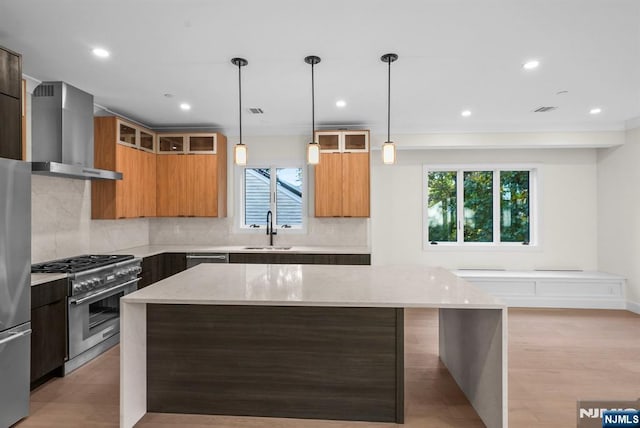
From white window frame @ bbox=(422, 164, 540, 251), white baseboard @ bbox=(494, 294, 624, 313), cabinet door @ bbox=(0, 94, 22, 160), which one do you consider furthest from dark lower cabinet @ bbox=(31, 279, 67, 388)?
white baseboard @ bbox=(494, 294, 624, 313)

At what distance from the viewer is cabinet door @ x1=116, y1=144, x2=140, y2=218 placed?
4.22 metres

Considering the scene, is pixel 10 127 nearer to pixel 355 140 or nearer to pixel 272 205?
pixel 272 205

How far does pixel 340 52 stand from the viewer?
2.76 m

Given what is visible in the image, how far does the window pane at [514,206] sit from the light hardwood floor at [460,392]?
1733 millimetres

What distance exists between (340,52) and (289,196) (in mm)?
2901

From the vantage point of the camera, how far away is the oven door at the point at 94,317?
119 inches

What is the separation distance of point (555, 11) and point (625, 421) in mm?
2632

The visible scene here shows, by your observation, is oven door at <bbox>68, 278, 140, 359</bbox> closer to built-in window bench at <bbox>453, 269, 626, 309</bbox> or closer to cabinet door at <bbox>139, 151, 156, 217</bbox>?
cabinet door at <bbox>139, 151, 156, 217</bbox>

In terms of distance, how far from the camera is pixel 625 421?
7.54 feet

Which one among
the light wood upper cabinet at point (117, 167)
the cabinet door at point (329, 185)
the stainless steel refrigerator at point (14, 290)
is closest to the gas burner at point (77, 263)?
the light wood upper cabinet at point (117, 167)

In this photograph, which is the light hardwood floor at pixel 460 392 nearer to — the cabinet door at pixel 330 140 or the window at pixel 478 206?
the window at pixel 478 206

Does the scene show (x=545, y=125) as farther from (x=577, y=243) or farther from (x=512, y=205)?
(x=577, y=243)

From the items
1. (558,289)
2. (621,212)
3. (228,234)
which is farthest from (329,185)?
(621,212)

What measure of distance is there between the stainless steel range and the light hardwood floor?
16 cm
